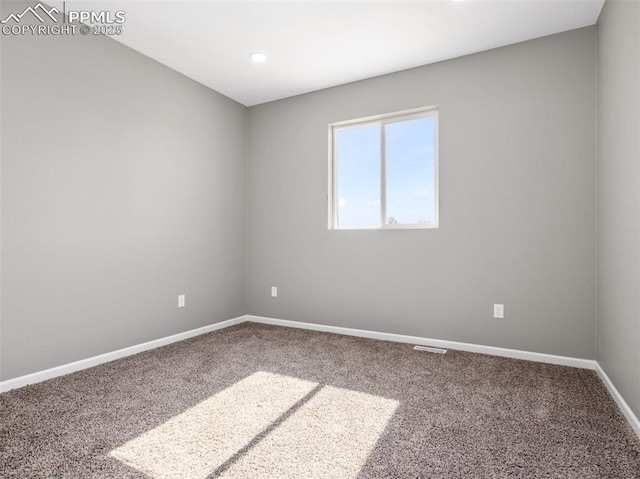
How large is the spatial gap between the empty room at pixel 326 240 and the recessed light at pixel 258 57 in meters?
0.08

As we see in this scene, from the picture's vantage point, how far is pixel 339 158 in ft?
11.8

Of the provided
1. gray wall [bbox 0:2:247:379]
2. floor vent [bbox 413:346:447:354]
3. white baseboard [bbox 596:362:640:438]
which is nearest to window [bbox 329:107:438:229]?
floor vent [bbox 413:346:447:354]

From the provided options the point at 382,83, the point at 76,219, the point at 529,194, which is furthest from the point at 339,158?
the point at 76,219

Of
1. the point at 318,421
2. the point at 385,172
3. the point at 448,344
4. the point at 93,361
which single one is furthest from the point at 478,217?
the point at 93,361

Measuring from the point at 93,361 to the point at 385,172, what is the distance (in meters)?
2.84

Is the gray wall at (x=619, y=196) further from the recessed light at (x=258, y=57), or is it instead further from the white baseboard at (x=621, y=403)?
the recessed light at (x=258, y=57)

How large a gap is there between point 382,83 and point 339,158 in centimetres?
81

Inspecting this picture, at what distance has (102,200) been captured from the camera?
102 inches

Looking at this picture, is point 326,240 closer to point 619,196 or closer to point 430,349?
point 430,349

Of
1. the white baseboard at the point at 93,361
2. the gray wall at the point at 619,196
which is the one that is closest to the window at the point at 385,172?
the gray wall at the point at 619,196

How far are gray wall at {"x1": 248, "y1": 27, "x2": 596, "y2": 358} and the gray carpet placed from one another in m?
0.45

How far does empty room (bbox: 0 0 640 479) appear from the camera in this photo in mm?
1630

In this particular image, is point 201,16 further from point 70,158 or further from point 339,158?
point 339,158

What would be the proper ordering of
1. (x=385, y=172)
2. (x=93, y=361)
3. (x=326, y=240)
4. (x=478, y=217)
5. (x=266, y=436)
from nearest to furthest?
1. (x=266, y=436)
2. (x=93, y=361)
3. (x=478, y=217)
4. (x=385, y=172)
5. (x=326, y=240)
